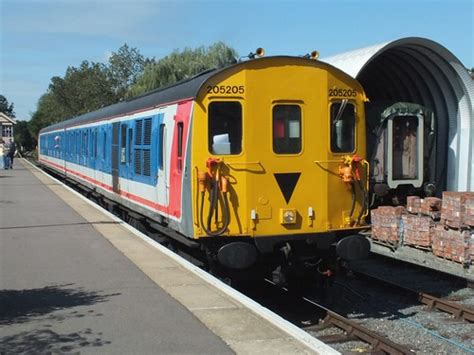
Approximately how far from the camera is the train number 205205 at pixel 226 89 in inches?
300

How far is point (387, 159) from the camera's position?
573 inches

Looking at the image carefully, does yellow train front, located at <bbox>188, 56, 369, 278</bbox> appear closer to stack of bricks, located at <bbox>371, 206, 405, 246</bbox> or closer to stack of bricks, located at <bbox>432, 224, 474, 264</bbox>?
stack of bricks, located at <bbox>432, 224, 474, 264</bbox>

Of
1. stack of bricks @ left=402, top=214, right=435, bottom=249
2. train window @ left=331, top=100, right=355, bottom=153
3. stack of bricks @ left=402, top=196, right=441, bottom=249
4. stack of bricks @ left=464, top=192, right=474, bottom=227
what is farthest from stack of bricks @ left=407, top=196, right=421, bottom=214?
train window @ left=331, top=100, right=355, bottom=153

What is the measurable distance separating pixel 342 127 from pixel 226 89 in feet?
5.73

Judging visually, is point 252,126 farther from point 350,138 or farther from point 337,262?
point 337,262

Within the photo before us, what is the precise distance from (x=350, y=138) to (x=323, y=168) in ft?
2.13

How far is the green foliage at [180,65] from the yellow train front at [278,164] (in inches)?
1521

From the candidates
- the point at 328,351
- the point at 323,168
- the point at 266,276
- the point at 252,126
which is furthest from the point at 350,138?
the point at 328,351

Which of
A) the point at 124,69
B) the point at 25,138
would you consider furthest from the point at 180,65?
the point at 25,138

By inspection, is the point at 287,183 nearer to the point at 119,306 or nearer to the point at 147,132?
the point at 119,306

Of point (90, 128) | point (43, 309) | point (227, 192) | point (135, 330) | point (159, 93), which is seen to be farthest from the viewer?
point (90, 128)

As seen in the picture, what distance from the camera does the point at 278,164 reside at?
25.6ft

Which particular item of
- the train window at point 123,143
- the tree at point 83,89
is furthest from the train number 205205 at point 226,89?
the tree at point 83,89

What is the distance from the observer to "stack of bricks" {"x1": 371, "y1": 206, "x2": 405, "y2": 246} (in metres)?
13.2
